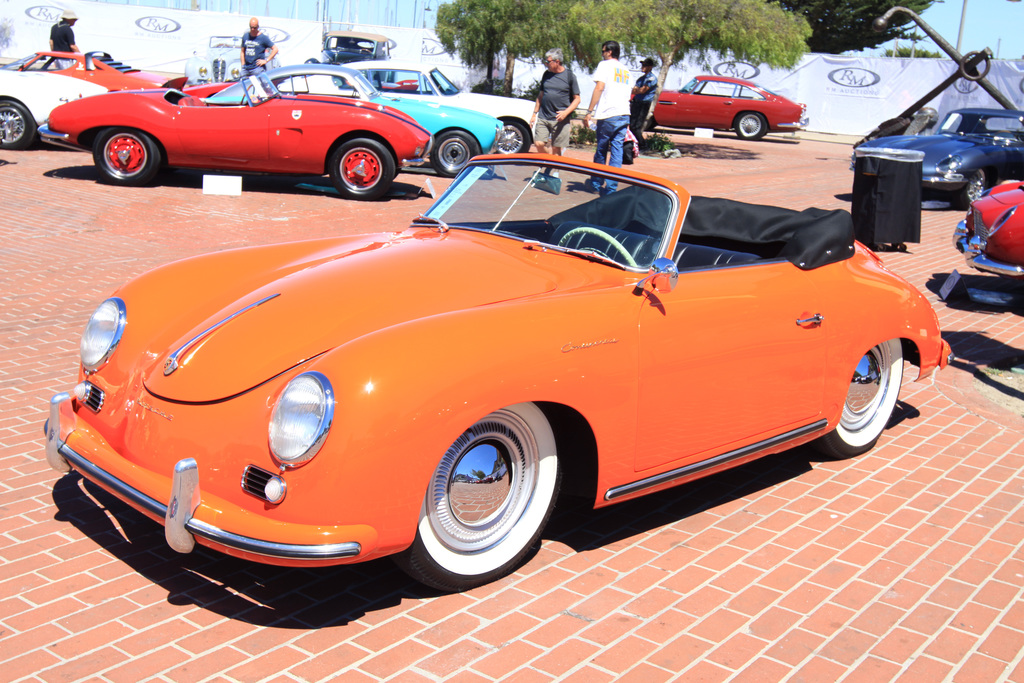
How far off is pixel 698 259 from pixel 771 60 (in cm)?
1563

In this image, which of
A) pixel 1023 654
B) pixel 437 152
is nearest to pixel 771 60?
pixel 437 152

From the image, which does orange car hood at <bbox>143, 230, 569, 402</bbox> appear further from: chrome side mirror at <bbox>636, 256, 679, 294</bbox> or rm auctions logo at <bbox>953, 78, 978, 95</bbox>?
rm auctions logo at <bbox>953, 78, 978, 95</bbox>

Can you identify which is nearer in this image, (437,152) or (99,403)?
(99,403)

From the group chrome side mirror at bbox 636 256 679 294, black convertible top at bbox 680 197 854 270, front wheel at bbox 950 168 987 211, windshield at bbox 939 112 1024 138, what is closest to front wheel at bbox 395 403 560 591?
chrome side mirror at bbox 636 256 679 294

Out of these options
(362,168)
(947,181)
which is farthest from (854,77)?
(362,168)

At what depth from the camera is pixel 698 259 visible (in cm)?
450

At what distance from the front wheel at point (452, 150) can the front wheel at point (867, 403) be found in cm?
954

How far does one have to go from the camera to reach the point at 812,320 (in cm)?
403

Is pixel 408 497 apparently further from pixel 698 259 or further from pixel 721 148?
Result: pixel 721 148

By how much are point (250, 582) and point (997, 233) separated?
691 centimetres

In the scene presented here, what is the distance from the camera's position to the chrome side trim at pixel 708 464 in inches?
136

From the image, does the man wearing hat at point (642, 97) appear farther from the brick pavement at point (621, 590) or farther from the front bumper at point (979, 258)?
the brick pavement at point (621, 590)

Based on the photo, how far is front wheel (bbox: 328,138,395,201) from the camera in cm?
1148

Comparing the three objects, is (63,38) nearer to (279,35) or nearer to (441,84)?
(441,84)
